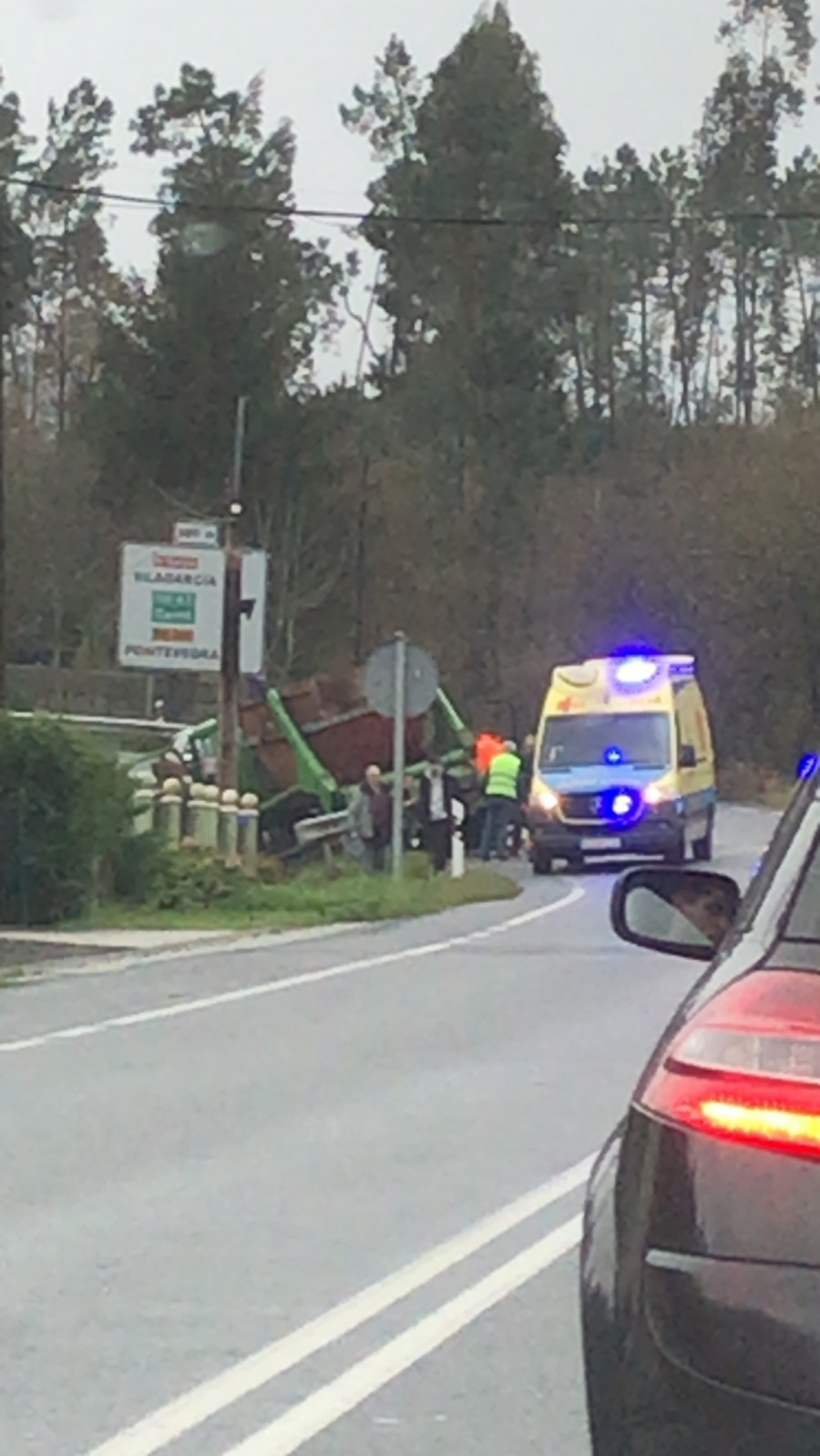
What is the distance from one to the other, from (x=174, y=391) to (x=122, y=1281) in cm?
6048

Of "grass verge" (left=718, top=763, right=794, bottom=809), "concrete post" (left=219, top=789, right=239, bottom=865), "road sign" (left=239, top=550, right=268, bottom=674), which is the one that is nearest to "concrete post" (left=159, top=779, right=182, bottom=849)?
"concrete post" (left=219, top=789, right=239, bottom=865)

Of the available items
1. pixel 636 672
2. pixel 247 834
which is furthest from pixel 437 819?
pixel 636 672

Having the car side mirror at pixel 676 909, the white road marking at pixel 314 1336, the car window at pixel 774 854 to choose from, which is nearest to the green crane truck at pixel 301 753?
the white road marking at pixel 314 1336

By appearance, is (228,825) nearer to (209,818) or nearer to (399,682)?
(209,818)

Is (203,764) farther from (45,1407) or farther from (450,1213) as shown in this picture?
(45,1407)

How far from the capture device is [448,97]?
74.0 metres

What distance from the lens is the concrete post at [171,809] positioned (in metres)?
30.1

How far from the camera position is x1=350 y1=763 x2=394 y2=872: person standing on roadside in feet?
106

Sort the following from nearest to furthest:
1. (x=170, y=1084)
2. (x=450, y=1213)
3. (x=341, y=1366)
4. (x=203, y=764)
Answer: (x=341, y=1366) → (x=450, y=1213) → (x=170, y=1084) → (x=203, y=764)

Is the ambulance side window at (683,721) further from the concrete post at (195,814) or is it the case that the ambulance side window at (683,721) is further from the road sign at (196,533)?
the concrete post at (195,814)

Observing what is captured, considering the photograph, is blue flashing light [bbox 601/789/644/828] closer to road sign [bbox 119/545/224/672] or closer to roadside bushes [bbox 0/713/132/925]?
road sign [bbox 119/545/224/672]

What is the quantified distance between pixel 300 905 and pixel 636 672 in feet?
37.0

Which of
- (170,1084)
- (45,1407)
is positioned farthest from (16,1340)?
(170,1084)

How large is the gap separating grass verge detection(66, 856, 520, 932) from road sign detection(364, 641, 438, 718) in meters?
1.76
